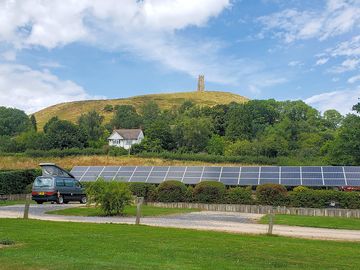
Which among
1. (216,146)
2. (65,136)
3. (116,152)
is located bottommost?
(116,152)

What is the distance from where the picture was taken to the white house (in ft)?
402

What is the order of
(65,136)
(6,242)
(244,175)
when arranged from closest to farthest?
(6,242) → (244,175) → (65,136)

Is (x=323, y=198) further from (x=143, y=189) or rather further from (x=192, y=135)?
(x=192, y=135)

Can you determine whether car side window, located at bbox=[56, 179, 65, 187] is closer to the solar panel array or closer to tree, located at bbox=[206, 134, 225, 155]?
the solar panel array

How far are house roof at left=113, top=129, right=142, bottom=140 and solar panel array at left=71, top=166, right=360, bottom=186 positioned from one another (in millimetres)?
73257

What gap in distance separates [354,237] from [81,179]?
33430mm

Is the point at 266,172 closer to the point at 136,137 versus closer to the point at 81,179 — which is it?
the point at 81,179

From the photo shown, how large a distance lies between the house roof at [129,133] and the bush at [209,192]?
8513cm

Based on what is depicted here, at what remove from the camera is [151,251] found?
41.3ft

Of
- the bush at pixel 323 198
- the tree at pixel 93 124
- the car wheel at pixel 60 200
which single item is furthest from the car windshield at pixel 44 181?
the tree at pixel 93 124

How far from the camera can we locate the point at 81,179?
158 feet

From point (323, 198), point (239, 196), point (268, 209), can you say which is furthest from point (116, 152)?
point (323, 198)

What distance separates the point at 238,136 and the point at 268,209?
59084 mm

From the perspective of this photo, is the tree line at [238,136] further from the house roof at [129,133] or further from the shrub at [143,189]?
the shrub at [143,189]
